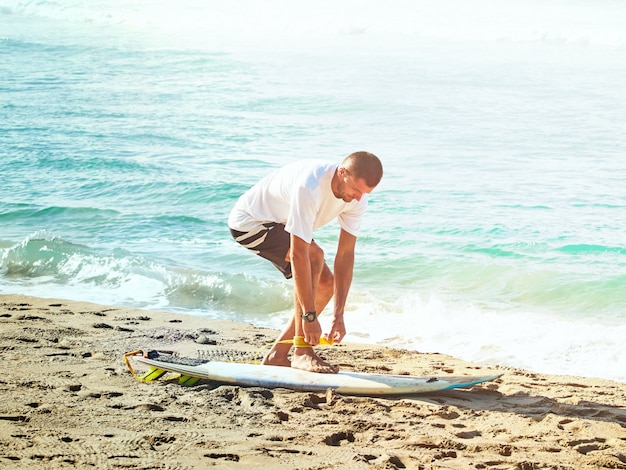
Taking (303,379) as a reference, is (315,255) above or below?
above

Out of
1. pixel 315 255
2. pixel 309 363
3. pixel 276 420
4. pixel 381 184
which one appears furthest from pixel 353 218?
pixel 381 184

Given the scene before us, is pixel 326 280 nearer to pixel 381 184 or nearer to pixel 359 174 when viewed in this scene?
pixel 359 174

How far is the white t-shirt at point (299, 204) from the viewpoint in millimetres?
4637

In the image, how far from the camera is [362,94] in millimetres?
24938

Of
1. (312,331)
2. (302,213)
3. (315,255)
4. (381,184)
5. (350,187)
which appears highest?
(350,187)

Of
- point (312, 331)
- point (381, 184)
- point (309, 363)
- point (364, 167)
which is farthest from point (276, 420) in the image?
point (381, 184)

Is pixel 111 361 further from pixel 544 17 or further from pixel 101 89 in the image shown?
pixel 544 17

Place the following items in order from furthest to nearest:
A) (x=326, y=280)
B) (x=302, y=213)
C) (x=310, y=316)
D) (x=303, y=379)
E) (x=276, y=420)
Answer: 1. (x=326, y=280)
2. (x=303, y=379)
3. (x=310, y=316)
4. (x=302, y=213)
5. (x=276, y=420)

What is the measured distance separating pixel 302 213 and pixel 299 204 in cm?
6

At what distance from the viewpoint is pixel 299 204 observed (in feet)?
15.1

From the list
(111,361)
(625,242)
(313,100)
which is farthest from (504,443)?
(313,100)

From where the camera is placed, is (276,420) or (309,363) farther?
(309,363)

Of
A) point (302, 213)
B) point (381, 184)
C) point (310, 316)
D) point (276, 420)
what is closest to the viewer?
point (276, 420)

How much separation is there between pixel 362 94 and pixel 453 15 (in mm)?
21875
